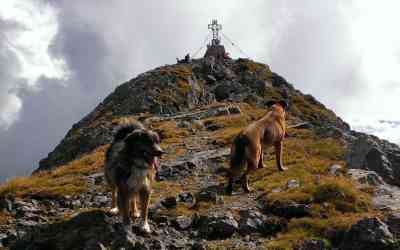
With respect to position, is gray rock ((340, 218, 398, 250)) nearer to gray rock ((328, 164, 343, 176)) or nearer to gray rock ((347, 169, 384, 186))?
gray rock ((347, 169, 384, 186))

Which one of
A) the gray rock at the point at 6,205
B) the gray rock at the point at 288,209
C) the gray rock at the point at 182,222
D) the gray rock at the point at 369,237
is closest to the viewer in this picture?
the gray rock at the point at 369,237

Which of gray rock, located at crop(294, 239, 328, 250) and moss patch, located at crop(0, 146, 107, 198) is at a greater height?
moss patch, located at crop(0, 146, 107, 198)

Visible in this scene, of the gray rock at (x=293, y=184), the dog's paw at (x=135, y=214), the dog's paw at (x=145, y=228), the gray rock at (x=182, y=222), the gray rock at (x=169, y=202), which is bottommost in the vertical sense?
the dog's paw at (x=145, y=228)

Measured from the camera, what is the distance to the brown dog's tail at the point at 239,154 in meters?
16.5

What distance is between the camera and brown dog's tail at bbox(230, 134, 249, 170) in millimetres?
16484

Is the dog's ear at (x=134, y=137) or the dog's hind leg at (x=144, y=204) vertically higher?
the dog's ear at (x=134, y=137)

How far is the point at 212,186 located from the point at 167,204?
3425 millimetres

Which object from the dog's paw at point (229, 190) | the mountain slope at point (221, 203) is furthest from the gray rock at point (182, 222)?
the dog's paw at point (229, 190)

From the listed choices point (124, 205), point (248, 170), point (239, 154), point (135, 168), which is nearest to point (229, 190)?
point (248, 170)

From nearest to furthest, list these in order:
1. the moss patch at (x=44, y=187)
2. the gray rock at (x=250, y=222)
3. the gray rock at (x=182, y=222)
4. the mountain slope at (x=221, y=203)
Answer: the mountain slope at (x=221, y=203) → the gray rock at (x=250, y=222) → the gray rock at (x=182, y=222) → the moss patch at (x=44, y=187)

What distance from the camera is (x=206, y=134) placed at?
3131 centimetres

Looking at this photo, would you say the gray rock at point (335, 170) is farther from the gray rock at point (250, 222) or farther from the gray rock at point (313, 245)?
the gray rock at point (313, 245)

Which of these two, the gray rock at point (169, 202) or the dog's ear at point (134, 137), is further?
the gray rock at point (169, 202)

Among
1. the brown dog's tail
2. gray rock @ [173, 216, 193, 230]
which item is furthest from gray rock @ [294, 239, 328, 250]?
the brown dog's tail
